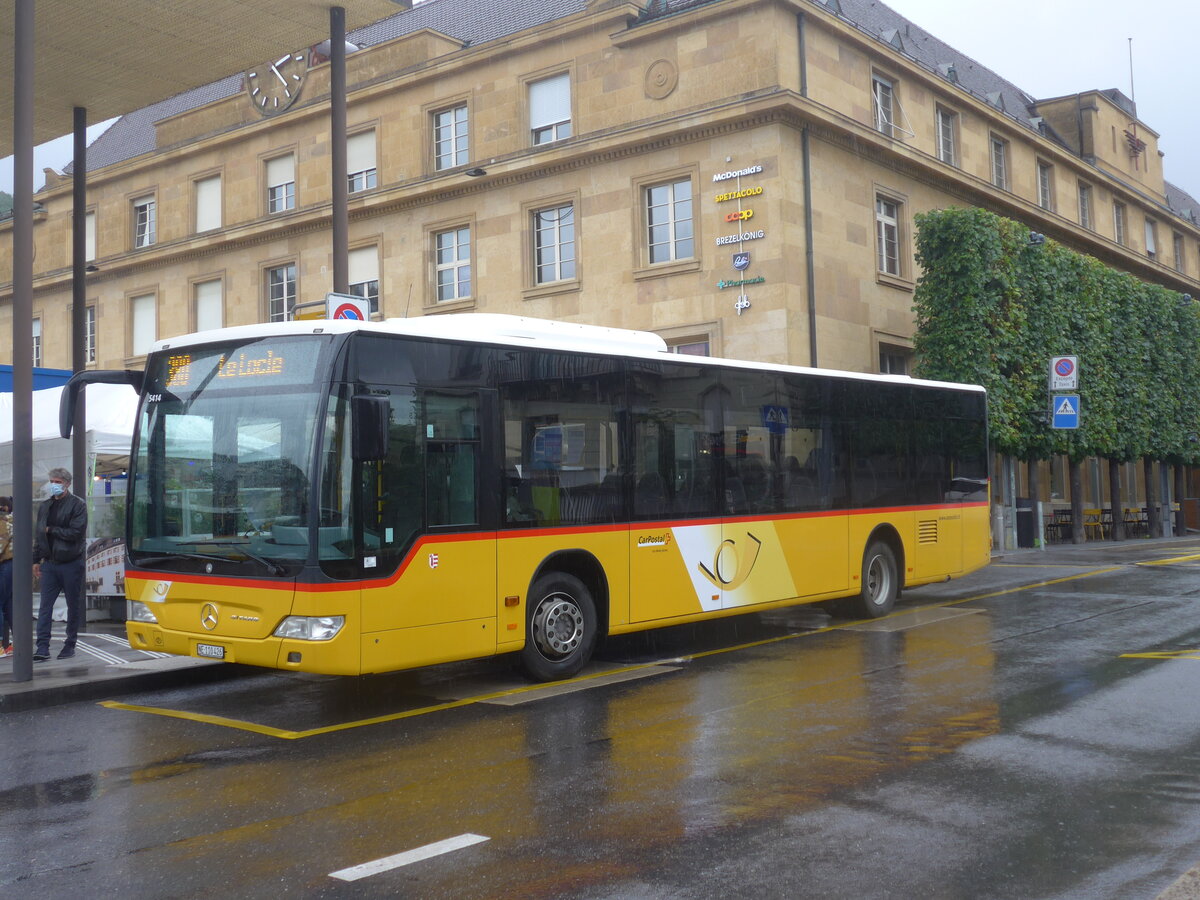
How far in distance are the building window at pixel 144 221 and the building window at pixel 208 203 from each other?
82.1 inches

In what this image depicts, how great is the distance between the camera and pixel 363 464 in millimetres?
8375

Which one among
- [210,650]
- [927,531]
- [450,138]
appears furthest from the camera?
[450,138]

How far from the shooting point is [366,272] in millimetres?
31266

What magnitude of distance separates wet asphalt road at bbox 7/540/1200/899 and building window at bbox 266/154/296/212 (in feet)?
81.1

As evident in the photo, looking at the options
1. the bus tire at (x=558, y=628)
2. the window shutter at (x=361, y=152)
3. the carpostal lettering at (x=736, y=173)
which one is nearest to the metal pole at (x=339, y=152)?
the bus tire at (x=558, y=628)

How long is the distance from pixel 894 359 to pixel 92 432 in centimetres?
1888

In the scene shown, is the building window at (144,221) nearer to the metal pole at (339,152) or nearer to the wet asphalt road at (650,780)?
the metal pole at (339,152)

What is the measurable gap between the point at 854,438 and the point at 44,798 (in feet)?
31.4

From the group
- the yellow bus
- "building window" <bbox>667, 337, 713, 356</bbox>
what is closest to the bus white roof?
the yellow bus

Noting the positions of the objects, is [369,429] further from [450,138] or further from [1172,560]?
[450,138]

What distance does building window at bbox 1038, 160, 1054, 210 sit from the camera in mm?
35344

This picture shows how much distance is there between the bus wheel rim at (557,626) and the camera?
988 cm

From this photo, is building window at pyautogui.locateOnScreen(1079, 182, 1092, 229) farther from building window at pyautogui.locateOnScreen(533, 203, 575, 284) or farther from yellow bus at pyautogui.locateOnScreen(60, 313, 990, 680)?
yellow bus at pyautogui.locateOnScreen(60, 313, 990, 680)

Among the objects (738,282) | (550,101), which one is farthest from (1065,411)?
(550,101)
